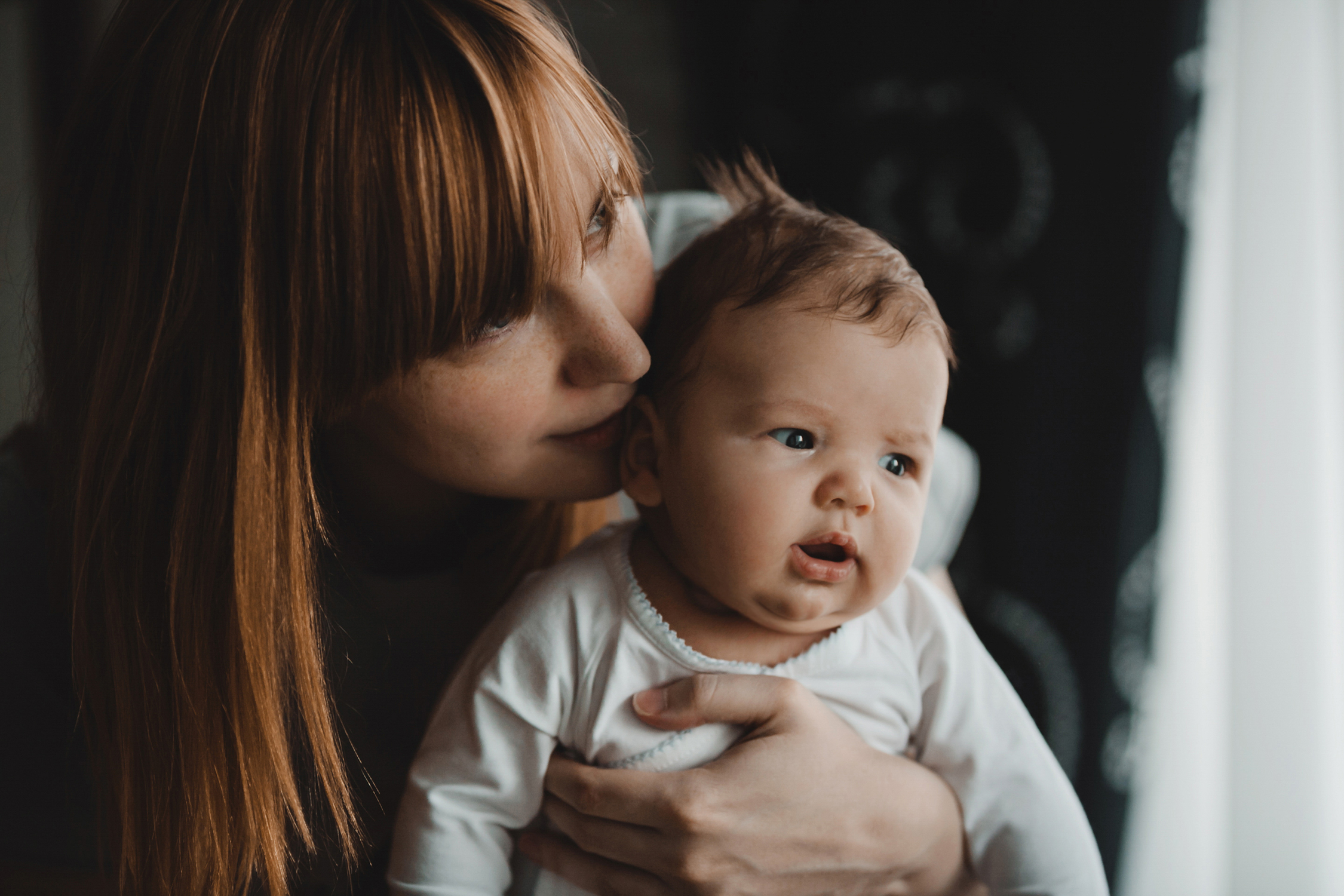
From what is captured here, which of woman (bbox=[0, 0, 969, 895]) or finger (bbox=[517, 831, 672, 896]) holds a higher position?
woman (bbox=[0, 0, 969, 895])

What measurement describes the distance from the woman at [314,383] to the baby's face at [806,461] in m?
0.08

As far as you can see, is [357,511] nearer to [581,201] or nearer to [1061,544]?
[581,201]

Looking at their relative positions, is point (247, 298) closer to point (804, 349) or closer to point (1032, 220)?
point (804, 349)

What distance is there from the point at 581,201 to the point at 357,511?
43cm

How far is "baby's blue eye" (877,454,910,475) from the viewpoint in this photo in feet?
2.09

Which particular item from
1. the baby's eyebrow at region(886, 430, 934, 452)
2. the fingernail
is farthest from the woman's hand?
Answer: the baby's eyebrow at region(886, 430, 934, 452)

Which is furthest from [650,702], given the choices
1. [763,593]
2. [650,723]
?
[763,593]

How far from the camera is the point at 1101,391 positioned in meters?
1.06

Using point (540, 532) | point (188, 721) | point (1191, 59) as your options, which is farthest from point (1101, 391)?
point (188, 721)

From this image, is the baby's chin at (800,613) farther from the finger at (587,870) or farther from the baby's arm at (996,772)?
the finger at (587,870)

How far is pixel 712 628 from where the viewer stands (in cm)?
68

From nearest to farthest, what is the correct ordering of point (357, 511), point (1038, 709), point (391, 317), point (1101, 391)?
point (391, 317) → point (357, 511) → point (1101, 391) → point (1038, 709)

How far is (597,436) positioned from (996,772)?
44cm

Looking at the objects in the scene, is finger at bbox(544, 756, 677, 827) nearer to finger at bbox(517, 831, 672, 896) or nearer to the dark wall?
finger at bbox(517, 831, 672, 896)
